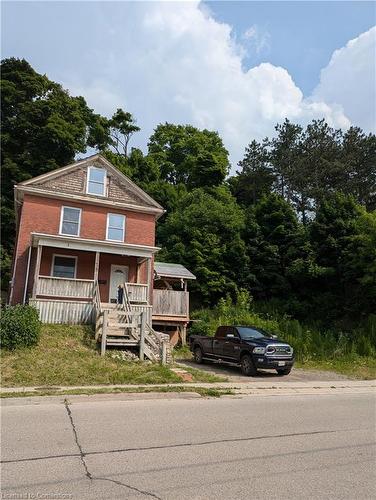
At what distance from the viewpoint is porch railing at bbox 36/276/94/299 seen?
19.8m

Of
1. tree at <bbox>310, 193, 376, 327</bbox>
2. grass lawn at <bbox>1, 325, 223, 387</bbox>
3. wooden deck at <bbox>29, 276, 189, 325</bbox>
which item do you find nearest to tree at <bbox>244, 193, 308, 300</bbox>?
tree at <bbox>310, 193, 376, 327</bbox>

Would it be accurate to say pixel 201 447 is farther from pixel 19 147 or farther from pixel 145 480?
pixel 19 147

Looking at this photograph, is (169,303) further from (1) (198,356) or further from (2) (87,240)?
(2) (87,240)

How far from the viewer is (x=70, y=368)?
1359cm

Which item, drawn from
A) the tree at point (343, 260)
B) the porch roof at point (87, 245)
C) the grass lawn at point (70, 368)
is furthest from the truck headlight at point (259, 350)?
the tree at point (343, 260)

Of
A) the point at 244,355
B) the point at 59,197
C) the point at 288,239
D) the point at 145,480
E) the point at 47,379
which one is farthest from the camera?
the point at 288,239

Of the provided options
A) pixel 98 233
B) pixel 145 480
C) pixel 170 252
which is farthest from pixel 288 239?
pixel 145 480

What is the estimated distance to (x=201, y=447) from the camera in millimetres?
6457

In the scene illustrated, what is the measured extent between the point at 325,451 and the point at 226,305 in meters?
25.1

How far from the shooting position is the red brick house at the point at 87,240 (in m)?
21.1

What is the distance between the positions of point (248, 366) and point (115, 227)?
12.3 metres

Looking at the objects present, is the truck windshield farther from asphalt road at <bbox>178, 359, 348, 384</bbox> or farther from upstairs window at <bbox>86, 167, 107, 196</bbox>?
upstairs window at <bbox>86, 167, 107, 196</bbox>

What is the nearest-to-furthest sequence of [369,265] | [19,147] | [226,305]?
[369,265], [226,305], [19,147]

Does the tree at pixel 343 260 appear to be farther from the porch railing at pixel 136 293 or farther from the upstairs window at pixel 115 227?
the upstairs window at pixel 115 227
